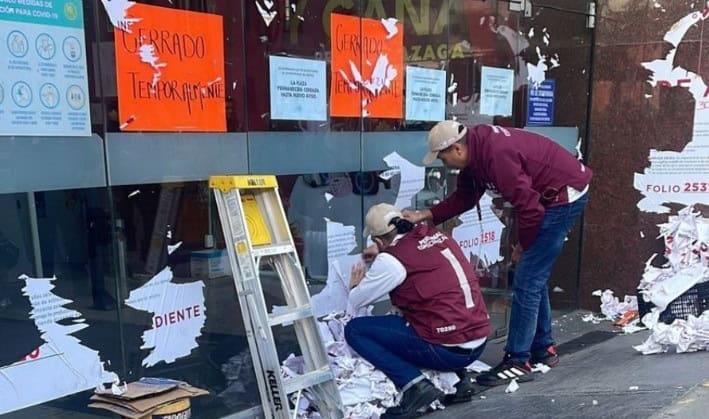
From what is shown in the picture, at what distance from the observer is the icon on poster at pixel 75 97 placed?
295cm

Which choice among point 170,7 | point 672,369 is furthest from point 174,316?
point 672,369

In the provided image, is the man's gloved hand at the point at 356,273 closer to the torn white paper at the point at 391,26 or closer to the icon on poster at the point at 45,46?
the torn white paper at the point at 391,26

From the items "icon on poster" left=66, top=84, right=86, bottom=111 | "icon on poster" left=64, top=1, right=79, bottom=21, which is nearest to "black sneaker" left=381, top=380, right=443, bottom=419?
"icon on poster" left=66, top=84, right=86, bottom=111

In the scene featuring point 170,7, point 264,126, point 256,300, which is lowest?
point 256,300

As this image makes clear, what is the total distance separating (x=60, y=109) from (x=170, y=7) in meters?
0.79

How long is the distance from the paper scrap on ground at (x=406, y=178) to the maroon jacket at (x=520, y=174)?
0.41 metres

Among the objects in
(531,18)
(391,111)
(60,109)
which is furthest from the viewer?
(531,18)

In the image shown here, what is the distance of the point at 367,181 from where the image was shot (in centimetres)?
443

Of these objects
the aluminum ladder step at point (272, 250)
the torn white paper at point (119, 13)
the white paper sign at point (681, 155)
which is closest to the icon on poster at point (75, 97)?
the torn white paper at point (119, 13)

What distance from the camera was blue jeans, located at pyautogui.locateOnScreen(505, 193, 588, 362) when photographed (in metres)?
4.14

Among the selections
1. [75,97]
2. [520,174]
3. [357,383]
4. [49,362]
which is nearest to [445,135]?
[520,174]

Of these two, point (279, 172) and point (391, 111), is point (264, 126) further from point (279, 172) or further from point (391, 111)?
point (391, 111)

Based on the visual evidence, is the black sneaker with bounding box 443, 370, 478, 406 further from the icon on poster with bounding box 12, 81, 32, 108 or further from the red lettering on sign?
the icon on poster with bounding box 12, 81, 32, 108

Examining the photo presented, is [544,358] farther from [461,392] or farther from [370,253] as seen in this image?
[370,253]
